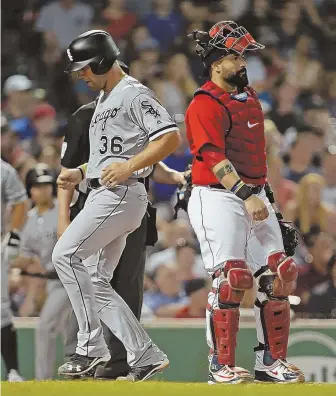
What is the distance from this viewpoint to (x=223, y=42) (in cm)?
581

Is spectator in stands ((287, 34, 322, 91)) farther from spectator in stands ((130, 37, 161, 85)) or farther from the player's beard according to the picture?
the player's beard

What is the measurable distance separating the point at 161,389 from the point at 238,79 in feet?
5.63

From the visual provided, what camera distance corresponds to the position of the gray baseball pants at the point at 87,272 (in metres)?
5.79

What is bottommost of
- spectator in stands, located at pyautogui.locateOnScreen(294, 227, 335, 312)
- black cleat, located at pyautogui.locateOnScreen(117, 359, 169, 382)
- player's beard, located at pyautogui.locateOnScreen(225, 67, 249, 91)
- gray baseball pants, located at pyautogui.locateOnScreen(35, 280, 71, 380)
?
gray baseball pants, located at pyautogui.locateOnScreen(35, 280, 71, 380)

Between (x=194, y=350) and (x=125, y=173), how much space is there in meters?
3.66

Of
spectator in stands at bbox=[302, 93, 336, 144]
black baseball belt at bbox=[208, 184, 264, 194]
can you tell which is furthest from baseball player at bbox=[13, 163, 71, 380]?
black baseball belt at bbox=[208, 184, 264, 194]

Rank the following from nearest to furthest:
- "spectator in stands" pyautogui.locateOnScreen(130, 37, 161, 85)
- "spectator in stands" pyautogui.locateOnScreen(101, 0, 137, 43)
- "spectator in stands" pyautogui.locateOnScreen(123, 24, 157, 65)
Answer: "spectator in stands" pyautogui.locateOnScreen(130, 37, 161, 85), "spectator in stands" pyautogui.locateOnScreen(123, 24, 157, 65), "spectator in stands" pyautogui.locateOnScreen(101, 0, 137, 43)

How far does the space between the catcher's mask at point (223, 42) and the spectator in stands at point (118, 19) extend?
22.7 ft

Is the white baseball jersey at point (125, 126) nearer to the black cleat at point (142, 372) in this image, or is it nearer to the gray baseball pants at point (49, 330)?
the black cleat at point (142, 372)

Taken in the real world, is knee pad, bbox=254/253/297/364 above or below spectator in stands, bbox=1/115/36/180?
below

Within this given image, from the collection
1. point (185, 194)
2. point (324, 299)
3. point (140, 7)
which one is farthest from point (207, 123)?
point (140, 7)

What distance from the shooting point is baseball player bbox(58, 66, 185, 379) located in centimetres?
663

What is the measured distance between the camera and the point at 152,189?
11.0 m

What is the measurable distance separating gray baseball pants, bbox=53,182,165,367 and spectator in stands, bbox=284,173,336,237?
4.21 m
